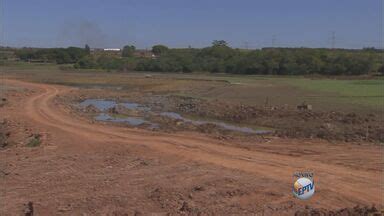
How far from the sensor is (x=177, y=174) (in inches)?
451

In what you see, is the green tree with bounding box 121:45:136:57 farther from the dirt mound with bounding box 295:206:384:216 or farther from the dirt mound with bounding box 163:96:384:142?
the dirt mound with bounding box 295:206:384:216

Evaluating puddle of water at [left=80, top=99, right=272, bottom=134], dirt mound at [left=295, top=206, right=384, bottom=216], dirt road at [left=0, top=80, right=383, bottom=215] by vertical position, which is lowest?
puddle of water at [left=80, top=99, right=272, bottom=134]

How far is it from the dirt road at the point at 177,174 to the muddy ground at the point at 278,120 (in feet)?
6.46

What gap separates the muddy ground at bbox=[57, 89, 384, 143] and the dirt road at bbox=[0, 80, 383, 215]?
197cm

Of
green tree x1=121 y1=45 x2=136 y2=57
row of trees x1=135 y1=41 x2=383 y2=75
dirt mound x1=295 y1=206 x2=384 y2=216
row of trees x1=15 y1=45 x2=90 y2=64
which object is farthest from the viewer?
green tree x1=121 y1=45 x2=136 y2=57

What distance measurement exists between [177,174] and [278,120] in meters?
13.0

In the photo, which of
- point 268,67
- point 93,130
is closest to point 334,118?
point 93,130

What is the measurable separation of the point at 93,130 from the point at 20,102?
13.5m

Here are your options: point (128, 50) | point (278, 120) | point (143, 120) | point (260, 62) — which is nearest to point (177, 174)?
point (278, 120)

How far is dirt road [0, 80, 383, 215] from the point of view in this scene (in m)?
9.07

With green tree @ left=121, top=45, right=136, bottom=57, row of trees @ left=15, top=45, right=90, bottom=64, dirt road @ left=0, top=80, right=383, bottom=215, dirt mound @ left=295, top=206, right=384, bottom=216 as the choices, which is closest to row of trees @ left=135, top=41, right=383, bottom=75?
row of trees @ left=15, top=45, right=90, bottom=64

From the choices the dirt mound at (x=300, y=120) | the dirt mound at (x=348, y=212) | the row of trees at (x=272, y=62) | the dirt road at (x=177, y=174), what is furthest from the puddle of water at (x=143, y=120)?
the row of trees at (x=272, y=62)

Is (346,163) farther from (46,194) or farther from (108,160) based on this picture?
(46,194)

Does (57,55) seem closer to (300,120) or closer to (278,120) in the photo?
(278,120)
